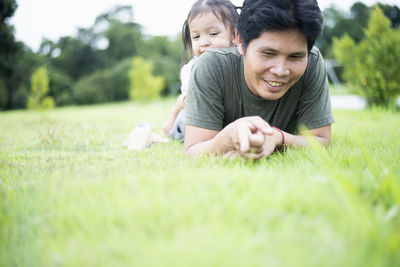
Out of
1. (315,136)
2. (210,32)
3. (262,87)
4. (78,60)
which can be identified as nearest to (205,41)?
(210,32)

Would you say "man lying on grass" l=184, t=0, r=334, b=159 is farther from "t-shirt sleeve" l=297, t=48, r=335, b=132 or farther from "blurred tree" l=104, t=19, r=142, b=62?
"blurred tree" l=104, t=19, r=142, b=62

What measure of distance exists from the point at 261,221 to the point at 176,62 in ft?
112

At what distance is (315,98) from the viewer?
93.2 inches

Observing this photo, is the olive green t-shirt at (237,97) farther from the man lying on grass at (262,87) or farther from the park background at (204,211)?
the park background at (204,211)

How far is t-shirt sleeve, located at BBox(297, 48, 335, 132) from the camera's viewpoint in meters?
2.35

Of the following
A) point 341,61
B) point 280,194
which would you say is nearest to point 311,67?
point 280,194

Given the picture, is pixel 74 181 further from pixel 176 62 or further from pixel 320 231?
pixel 176 62

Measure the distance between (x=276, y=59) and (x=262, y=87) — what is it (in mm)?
261

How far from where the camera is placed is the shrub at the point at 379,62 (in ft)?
21.2

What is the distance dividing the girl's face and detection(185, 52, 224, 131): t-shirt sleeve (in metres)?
0.93

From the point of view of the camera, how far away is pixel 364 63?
6957 mm

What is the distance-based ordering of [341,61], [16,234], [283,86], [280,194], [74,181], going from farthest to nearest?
[341,61]
[283,86]
[74,181]
[280,194]
[16,234]

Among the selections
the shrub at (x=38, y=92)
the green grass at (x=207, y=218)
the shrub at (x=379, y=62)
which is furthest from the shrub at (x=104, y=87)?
the green grass at (x=207, y=218)

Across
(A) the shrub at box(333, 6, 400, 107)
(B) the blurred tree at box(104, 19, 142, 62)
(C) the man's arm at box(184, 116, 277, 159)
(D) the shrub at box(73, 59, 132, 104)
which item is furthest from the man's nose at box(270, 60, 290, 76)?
(B) the blurred tree at box(104, 19, 142, 62)
